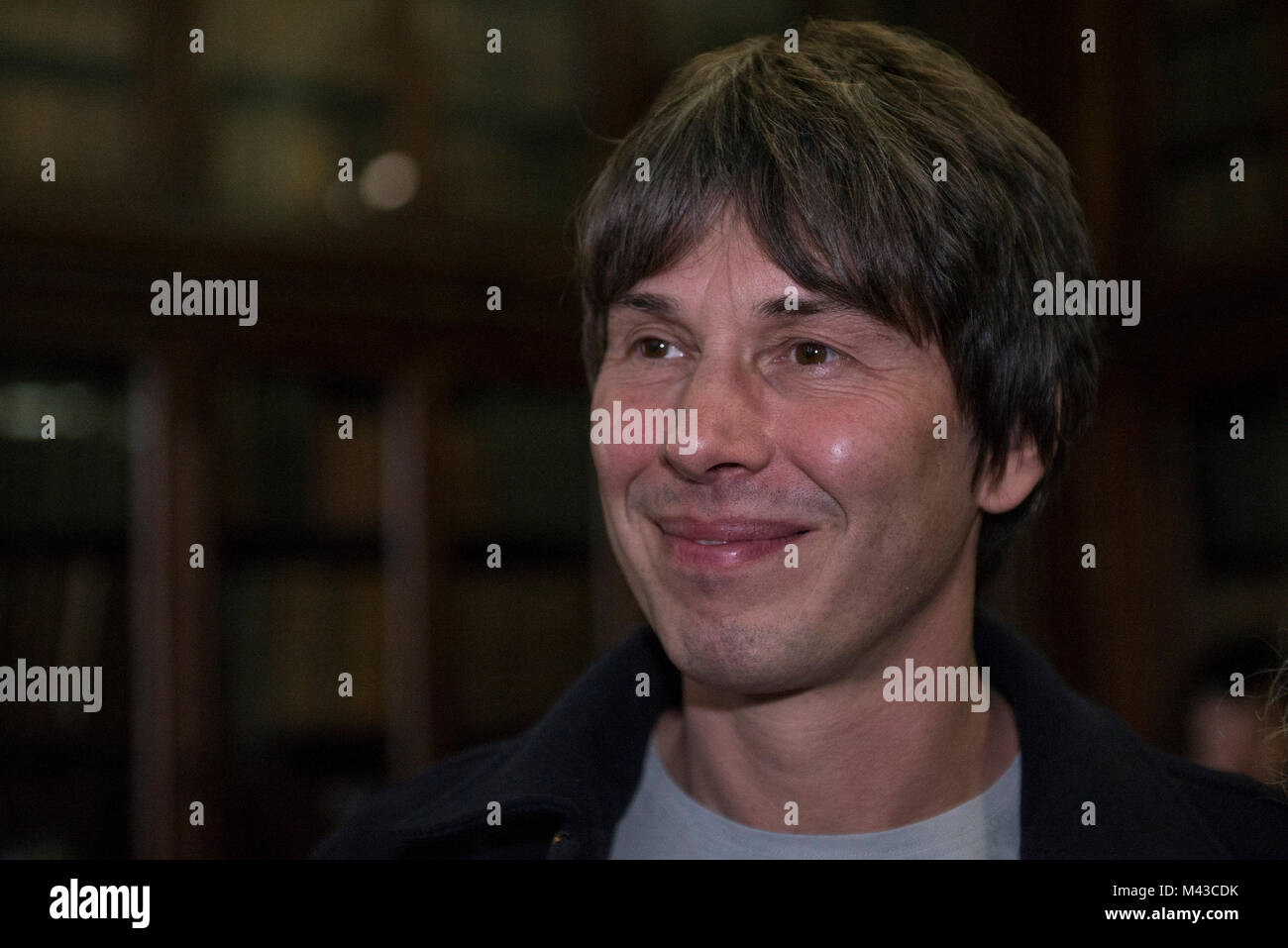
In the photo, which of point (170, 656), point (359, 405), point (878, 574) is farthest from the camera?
point (359, 405)

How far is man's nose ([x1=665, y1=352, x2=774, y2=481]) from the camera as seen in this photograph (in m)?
0.98

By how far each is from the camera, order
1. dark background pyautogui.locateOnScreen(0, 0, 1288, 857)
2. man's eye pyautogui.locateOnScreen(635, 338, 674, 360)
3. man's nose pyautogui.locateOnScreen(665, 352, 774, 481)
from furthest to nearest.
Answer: dark background pyautogui.locateOnScreen(0, 0, 1288, 857) → man's eye pyautogui.locateOnScreen(635, 338, 674, 360) → man's nose pyautogui.locateOnScreen(665, 352, 774, 481)

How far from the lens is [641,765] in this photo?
1.18 m

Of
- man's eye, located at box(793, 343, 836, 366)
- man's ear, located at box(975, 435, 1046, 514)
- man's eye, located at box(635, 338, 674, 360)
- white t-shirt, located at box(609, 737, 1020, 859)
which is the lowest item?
white t-shirt, located at box(609, 737, 1020, 859)

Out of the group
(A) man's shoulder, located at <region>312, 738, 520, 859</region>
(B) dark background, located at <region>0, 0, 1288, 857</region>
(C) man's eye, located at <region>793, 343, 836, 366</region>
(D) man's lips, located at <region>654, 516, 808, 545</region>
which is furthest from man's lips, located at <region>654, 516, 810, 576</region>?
(B) dark background, located at <region>0, 0, 1288, 857</region>

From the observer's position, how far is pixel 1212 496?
3043mm

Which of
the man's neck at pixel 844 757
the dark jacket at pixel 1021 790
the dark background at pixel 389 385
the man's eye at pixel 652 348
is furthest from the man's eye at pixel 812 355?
the dark background at pixel 389 385

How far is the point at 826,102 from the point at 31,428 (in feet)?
6.40

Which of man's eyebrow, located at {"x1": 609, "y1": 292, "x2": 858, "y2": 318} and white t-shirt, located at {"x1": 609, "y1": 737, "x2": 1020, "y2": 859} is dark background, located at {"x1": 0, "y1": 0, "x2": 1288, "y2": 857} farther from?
man's eyebrow, located at {"x1": 609, "y1": 292, "x2": 858, "y2": 318}

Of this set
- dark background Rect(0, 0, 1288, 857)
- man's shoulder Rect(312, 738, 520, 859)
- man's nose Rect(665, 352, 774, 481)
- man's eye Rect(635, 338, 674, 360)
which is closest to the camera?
man's nose Rect(665, 352, 774, 481)

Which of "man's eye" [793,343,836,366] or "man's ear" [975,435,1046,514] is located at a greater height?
"man's eye" [793,343,836,366]

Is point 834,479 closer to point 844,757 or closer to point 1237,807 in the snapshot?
A: point 844,757

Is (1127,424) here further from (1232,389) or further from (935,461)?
(935,461)

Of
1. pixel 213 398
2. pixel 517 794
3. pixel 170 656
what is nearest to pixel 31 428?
pixel 213 398
